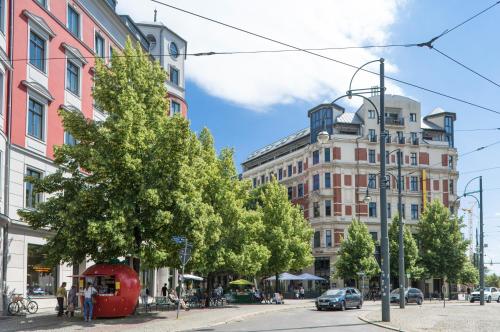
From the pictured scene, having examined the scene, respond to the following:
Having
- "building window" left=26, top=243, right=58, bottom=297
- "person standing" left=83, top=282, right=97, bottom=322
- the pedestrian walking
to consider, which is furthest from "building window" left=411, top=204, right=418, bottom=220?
"person standing" left=83, top=282, right=97, bottom=322

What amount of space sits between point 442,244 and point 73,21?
48577mm

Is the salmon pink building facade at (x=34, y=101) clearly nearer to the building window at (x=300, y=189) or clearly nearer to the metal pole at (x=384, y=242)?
the metal pole at (x=384, y=242)

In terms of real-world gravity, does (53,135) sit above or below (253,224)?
above

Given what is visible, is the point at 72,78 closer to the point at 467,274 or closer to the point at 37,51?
the point at 37,51

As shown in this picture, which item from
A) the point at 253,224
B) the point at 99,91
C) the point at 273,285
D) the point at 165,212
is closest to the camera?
the point at 165,212

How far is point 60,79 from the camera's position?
34125 millimetres

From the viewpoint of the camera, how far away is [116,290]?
25.5 metres

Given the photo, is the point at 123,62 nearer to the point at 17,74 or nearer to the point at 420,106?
the point at 17,74

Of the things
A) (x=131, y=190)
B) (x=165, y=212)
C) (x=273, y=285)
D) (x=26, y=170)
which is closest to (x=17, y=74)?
(x=26, y=170)

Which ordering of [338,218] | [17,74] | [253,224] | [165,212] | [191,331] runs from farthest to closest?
[338,218] < [253,224] < [17,74] < [165,212] < [191,331]

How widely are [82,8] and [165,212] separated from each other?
693 inches

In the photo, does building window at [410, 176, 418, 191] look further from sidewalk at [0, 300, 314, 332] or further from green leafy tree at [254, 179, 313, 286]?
sidewalk at [0, 300, 314, 332]

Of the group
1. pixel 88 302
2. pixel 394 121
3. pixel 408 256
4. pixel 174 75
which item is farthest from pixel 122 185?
pixel 394 121

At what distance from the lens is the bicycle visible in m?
27.4
